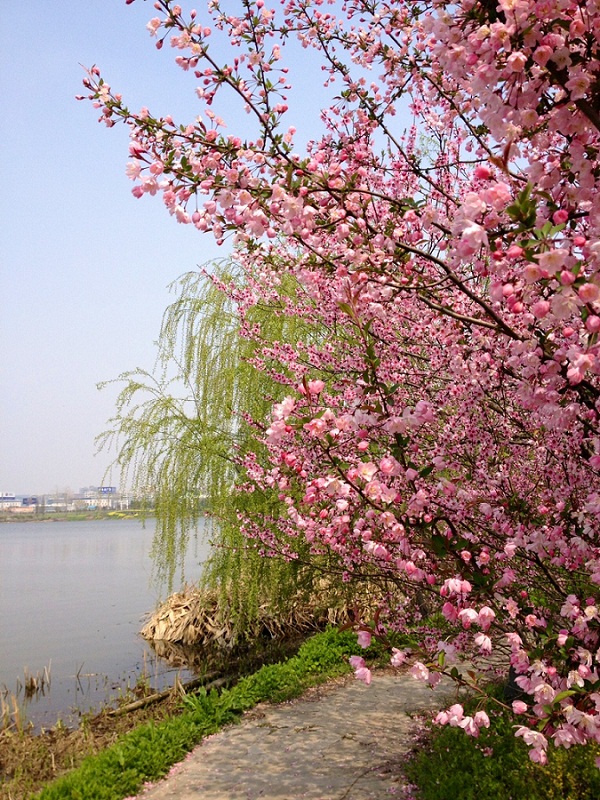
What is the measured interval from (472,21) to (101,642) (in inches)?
498

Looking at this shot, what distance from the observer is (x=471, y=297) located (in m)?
2.15

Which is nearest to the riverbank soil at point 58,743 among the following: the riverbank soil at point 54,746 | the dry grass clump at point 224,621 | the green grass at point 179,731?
the riverbank soil at point 54,746

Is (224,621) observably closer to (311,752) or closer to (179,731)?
(179,731)

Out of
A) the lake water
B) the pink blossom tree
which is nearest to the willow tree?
the lake water

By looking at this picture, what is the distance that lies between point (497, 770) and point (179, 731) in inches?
111

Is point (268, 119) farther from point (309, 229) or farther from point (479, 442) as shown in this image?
point (479, 442)

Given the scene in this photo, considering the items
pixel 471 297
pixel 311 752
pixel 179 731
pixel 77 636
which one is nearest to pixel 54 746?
pixel 179 731

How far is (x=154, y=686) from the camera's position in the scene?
8.56 m

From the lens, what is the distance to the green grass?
14.2 ft

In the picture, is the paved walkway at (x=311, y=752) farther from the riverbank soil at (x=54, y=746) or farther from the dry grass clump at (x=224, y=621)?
the dry grass clump at (x=224, y=621)

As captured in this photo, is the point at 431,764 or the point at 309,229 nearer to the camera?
the point at 309,229

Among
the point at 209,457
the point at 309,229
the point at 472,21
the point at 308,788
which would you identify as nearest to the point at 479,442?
the point at 309,229

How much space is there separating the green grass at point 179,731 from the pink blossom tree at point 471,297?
2.48m

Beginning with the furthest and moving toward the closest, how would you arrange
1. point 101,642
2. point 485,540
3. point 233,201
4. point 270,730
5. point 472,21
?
point 101,642
point 270,730
point 485,540
point 233,201
point 472,21
